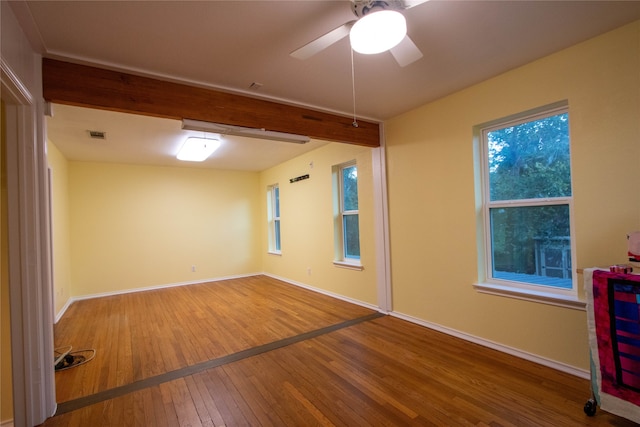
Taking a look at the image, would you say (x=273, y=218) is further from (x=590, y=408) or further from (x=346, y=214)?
(x=590, y=408)

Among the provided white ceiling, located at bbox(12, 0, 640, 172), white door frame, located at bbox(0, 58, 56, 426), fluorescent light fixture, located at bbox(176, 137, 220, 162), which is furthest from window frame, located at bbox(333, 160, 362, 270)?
white door frame, located at bbox(0, 58, 56, 426)

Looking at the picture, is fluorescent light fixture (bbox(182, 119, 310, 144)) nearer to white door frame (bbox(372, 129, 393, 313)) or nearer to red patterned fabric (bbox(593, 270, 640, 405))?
white door frame (bbox(372, 129, 393, 313))

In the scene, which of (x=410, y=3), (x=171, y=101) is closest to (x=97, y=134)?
(x=171, y=101)

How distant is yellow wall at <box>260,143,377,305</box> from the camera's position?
13.8 feet

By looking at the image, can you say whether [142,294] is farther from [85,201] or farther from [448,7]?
[448,7]

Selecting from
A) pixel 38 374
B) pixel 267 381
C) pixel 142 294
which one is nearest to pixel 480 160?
pixel 267 381

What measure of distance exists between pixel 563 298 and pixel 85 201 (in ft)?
22.1

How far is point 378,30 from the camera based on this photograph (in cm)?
147

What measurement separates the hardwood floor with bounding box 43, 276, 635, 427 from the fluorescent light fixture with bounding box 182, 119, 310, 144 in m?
2.11

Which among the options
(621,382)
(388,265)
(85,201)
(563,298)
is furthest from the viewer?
(85,201)

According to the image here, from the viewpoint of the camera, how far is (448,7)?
1787 mm

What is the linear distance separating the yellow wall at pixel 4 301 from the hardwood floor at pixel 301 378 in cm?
30

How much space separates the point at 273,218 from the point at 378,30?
227 inches

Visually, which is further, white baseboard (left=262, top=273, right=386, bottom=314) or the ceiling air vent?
white baseboard (left=262, top=273, right=386, bottom=314)
